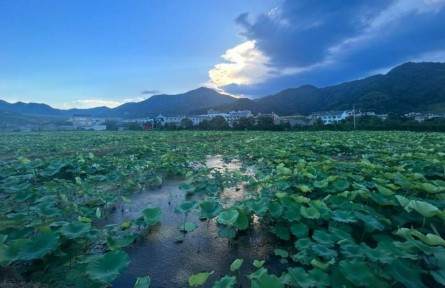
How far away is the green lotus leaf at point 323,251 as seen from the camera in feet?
6.57

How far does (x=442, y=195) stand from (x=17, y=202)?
18.8 feet

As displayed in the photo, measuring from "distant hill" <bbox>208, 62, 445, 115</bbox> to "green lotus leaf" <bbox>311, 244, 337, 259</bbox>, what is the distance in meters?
75.9

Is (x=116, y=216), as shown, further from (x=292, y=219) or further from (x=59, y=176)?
(x=59, y=176)

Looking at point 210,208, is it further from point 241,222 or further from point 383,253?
point 383,253

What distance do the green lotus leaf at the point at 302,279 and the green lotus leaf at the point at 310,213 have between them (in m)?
0.88

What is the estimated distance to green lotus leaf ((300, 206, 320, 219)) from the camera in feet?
8.38

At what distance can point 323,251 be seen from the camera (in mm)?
2086

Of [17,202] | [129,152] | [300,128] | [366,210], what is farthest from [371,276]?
[300,128]

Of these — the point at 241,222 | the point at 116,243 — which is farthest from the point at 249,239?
the point at 116,243

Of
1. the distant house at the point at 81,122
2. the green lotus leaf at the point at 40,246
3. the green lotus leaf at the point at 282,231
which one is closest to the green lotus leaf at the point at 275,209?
the green lotus leaf at the point at 282,231

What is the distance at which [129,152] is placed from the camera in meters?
10.1

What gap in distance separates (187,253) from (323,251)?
1363 mm

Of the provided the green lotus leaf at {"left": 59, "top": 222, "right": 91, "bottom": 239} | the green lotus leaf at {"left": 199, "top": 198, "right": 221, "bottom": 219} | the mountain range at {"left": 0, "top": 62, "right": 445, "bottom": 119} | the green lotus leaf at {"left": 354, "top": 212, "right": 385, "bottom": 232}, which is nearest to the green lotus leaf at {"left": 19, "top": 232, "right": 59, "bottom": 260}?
the green lotus leaf at {"left": 59, "top": 222, "right": 91, "bottom": 239}

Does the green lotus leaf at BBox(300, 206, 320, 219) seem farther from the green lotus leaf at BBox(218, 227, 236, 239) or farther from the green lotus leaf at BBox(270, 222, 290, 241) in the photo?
the green lotus leaf at BBox(218, 227, 236, 239)
